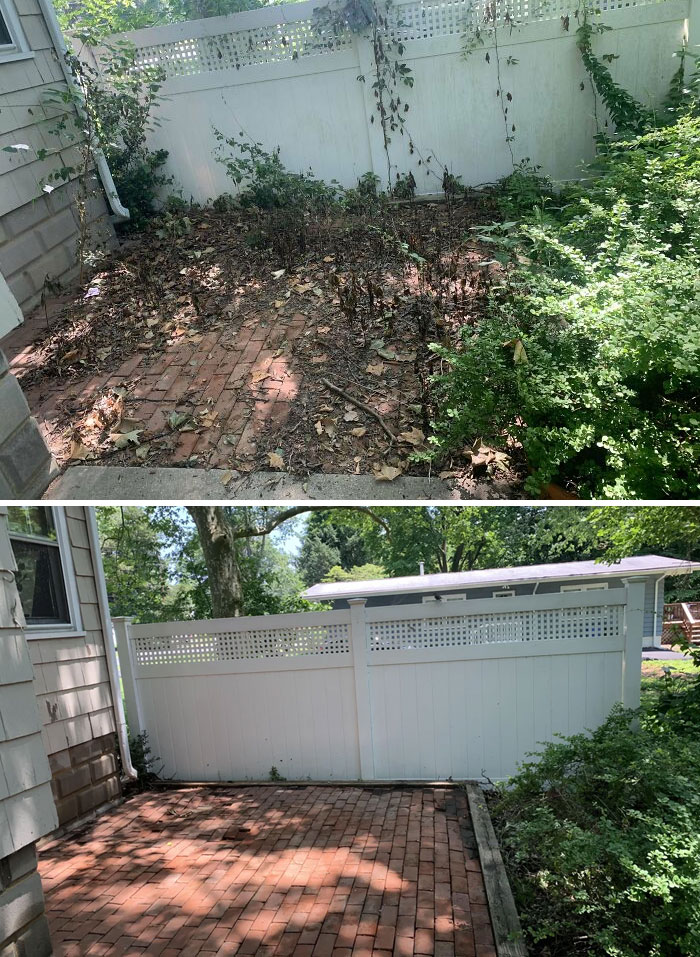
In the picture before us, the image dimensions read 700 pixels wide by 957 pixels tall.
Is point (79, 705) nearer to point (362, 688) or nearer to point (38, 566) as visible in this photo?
point (38, 566)

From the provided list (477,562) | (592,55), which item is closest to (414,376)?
(592,55)

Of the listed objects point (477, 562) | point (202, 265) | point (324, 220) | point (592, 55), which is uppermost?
point (592, 55)

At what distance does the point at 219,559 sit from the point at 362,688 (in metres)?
2.55

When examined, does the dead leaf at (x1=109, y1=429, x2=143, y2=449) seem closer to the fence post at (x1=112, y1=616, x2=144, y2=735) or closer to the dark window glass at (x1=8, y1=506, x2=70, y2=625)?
the dark window glass at (x1=8, y1=506, x2=70, y2=625)

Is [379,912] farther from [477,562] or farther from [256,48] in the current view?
[477,562]

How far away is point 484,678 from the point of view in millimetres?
5125

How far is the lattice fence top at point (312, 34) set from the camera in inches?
236

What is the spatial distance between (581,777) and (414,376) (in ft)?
7.50

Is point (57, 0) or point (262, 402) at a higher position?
point (57, 0)

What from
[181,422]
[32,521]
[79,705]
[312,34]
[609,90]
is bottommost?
[79,705]

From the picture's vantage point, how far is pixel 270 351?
4.51 m

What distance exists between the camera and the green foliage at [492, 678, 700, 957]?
2457 mm

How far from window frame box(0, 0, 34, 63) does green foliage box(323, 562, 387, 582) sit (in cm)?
1356

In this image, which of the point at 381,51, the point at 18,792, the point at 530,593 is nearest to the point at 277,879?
the point at 18,792
